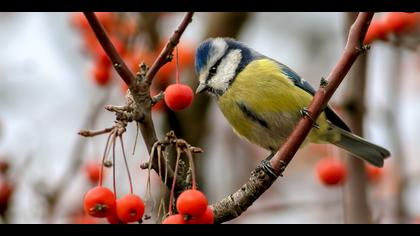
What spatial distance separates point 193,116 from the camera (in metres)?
3.97

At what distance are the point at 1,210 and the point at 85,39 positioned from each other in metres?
1.41

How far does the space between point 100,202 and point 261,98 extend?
59.7 inches

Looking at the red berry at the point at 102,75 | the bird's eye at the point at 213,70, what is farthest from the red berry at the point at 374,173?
the red berry at the point at 102,75

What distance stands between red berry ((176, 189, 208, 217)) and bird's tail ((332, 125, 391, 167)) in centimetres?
174

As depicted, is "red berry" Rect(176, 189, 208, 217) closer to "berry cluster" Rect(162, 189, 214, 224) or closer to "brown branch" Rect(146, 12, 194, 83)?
"berry cluster" Rect(162, 189, 214, 224)

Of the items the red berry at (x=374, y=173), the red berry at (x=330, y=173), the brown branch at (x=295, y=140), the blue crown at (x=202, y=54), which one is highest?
the blue crown at (x=202, y=54)

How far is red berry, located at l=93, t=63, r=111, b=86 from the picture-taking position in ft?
10.5

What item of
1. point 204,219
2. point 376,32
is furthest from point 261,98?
point 204,219

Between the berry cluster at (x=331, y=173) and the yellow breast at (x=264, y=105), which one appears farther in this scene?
the berry cluster at (x=331, y=173)

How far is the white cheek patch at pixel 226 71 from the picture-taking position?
10.2ft

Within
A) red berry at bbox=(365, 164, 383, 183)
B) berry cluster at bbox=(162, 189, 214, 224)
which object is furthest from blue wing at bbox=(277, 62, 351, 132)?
berry cluster at bbox=(162, 189, 214, 224)

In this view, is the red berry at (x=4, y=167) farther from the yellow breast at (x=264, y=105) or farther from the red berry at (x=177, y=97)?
the red berry at (x=177, y=97)

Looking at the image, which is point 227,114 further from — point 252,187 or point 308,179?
point 308,179

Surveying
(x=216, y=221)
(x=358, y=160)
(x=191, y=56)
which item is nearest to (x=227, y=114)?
(x=358, y=160)
